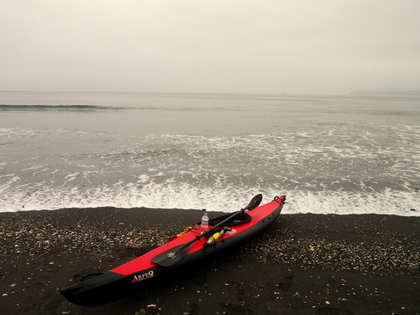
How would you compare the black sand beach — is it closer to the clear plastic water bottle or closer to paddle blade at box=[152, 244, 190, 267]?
paddle blade at box=[152, 244, 190, 267]

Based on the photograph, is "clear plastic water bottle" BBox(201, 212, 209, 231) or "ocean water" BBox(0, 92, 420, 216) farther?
"ocean water" BBox(0, 92, 420, 216)

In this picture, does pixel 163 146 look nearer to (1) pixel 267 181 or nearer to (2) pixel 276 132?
(1) pixel 267 181

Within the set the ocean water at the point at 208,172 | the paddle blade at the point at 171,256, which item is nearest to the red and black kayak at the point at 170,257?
the paddle blade at the point at 171,256

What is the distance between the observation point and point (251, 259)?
5.25 m

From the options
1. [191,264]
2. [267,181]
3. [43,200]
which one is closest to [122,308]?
[191,264]

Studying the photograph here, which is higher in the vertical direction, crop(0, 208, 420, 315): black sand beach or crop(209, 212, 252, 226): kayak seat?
crop(209, 212, 252, 226): kayak seat

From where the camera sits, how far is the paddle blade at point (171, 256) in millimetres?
4370

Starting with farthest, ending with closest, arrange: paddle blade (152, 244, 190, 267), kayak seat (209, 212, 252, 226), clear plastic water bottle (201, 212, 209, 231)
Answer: kayak seat (209, 212, 252, 226), clear plastic water bottle (201, 212, 209, 231), paddle blade (152, 244, 190, 267)

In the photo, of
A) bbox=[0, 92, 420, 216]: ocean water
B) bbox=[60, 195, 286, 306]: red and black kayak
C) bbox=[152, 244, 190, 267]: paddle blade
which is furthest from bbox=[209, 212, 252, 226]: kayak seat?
bbox=[0, 92, 420, 216]: ocean water

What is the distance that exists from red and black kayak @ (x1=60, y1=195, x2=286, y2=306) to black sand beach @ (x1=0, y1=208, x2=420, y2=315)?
0.27 m

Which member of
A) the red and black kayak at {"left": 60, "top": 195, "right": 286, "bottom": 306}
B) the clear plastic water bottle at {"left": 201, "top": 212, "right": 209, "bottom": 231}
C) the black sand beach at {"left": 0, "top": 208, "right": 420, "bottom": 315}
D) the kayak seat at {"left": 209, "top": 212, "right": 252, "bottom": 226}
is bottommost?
the black sand beach at {"left": 0, "top": 208, "right": 420, "bottom": 315}

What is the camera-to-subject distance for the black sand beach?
4.05m

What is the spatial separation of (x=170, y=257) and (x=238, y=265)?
1399 millimetres

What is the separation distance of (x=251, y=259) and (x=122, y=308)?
2.53 m
